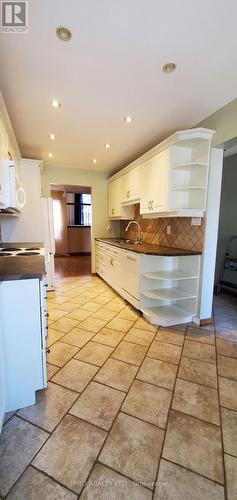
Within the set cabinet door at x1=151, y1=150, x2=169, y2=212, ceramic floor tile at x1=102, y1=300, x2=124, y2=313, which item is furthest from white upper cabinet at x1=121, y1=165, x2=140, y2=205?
ceramic floor tile at x1=102, y1=300, x2=124, y2=313

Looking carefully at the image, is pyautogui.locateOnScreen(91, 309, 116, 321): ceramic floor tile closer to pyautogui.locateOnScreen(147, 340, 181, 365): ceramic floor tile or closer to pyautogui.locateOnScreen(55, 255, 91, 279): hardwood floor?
pyautogui.locateOnScreen(147, 340, 181, 365): ceramic floor tile

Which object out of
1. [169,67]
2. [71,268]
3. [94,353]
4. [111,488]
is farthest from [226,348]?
[71,268]

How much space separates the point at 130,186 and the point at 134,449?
11.1 ft

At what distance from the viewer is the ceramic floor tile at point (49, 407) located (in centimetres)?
134

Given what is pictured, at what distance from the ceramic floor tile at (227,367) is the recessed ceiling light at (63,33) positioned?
2.74m

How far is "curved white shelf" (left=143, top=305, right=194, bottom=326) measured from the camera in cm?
261

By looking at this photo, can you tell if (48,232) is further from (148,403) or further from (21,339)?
(148,403)

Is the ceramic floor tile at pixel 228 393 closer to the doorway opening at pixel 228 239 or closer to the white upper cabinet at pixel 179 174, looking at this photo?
the white upper cabinet at pixel 179 174

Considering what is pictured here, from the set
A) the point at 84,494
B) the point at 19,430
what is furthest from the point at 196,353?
the point at 19,430

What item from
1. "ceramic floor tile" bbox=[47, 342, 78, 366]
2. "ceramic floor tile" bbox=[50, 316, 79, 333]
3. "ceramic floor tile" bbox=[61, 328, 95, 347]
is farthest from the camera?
"ceramic floor tile" bbox=[50, 316, 79, 333]

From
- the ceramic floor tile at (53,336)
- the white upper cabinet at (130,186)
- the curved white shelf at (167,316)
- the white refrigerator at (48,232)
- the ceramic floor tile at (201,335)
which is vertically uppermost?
the white upper cabinet at (130,186)

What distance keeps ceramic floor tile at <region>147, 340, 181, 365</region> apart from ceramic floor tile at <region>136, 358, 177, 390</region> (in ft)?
0.20

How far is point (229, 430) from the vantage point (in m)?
1.31

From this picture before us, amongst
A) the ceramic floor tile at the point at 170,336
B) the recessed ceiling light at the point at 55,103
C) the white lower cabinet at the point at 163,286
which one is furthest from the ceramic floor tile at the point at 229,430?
the recessed ceiling light at the point at 55,103
